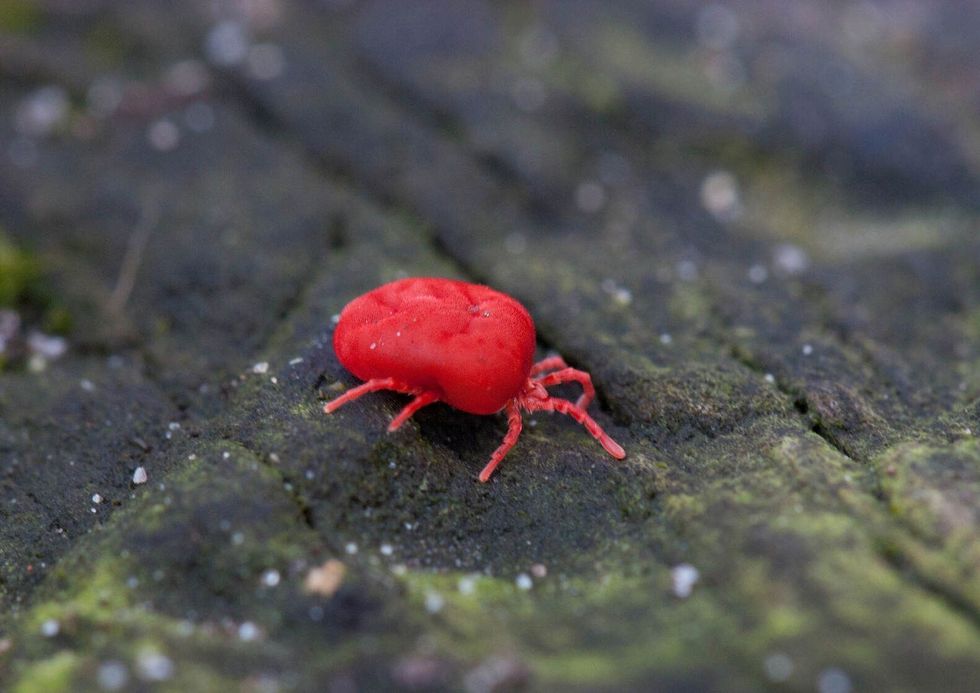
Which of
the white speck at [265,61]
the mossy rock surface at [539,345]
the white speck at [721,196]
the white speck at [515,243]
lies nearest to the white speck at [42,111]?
the mossy rock surface at [539,345]

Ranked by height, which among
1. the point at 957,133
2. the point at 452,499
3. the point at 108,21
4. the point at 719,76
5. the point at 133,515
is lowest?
the point at 108,21

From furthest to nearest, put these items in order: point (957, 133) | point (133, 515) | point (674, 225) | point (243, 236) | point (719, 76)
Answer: point (719, 76), point (957, 133), point (674, 225), point (243, 236), point (133, 515)

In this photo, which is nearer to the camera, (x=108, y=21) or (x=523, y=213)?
(x=523, y=213)

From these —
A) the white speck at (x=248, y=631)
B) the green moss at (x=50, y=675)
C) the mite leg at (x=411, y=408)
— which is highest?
the mite leg at (x=411, y=408)

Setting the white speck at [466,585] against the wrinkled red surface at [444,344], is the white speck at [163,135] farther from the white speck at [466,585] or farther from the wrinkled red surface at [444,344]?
the white speck at [466,585]

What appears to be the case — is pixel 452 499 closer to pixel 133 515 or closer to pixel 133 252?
pixel 133 515

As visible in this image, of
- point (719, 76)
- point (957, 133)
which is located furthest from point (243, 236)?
point (957, 133)
